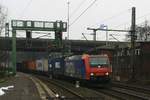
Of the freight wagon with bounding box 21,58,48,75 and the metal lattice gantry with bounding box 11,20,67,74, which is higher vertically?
the metal lattice gantry with bounding box 11,20,67,74

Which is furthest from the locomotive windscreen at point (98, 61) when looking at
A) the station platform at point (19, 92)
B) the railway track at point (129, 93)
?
the station platform at point (19, 92)

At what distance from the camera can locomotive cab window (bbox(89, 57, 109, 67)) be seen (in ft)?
115

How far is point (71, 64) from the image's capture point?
41.5 meters

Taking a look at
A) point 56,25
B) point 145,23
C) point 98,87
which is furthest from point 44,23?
point 145,23

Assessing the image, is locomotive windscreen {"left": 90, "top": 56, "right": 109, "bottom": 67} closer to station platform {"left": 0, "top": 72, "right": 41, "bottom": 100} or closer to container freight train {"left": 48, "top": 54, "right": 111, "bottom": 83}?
container freight train {"left": 48, "top": 54, "right": 111, "bottom": 83}

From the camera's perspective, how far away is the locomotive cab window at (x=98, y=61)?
35.0 meters

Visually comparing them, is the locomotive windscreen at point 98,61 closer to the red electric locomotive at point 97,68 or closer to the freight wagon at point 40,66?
the red electric locomotive at point 97,68

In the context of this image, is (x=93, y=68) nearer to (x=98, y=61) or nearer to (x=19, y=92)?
(x=98, y=61)

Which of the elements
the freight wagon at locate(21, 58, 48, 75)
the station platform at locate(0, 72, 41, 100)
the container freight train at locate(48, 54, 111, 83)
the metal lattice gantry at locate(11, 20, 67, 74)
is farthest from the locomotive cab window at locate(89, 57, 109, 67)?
the freight wagon at locate(21, 58, 48, 75)

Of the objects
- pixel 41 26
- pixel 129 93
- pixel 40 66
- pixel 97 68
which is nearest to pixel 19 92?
pixel 129 93

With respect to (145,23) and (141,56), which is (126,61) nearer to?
(141,56)

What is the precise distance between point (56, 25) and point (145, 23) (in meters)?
36.0

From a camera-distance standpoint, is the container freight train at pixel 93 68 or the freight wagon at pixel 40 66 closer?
the container freight train at pixel 93 68

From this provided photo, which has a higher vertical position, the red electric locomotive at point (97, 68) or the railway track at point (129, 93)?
the red electric locomotive at point (97, 68)
